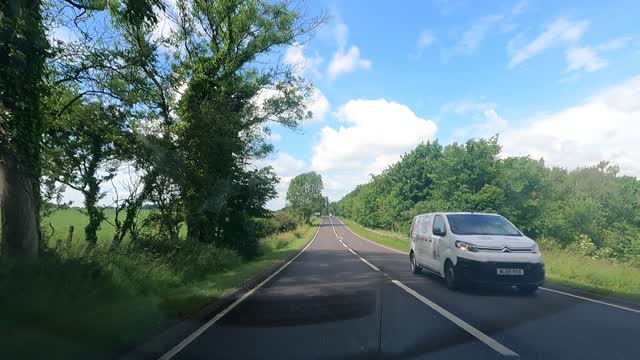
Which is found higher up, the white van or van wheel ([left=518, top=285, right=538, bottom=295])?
the white van

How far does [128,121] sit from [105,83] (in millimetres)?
2543

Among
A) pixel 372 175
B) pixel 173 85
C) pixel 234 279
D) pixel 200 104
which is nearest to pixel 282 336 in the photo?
pixel 234 279

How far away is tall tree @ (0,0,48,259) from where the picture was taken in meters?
7.39

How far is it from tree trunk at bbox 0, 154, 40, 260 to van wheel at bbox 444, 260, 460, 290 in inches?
348

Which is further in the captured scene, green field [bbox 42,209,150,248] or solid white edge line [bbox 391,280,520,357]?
green field [bbox 42,209,150,248]

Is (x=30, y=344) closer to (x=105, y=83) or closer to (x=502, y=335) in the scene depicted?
(x=502, y=335)

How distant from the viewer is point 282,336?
299 inches

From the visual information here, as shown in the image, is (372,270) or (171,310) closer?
(171,310)

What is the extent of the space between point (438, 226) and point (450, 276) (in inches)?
73.1

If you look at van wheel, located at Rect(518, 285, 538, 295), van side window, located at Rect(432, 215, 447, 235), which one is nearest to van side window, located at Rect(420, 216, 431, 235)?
van side window, located at Rect(432, 215, 447, 235)

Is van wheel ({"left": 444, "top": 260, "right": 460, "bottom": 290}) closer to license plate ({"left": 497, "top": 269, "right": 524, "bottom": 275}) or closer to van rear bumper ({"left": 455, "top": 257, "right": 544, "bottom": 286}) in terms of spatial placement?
van rear bumper ({"left": 455, "top": 257, "right": 544, "bottom": 286})

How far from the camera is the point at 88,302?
924cm

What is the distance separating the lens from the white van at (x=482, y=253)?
11.4 m

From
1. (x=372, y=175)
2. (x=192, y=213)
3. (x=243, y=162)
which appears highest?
(x=372, y=175)
